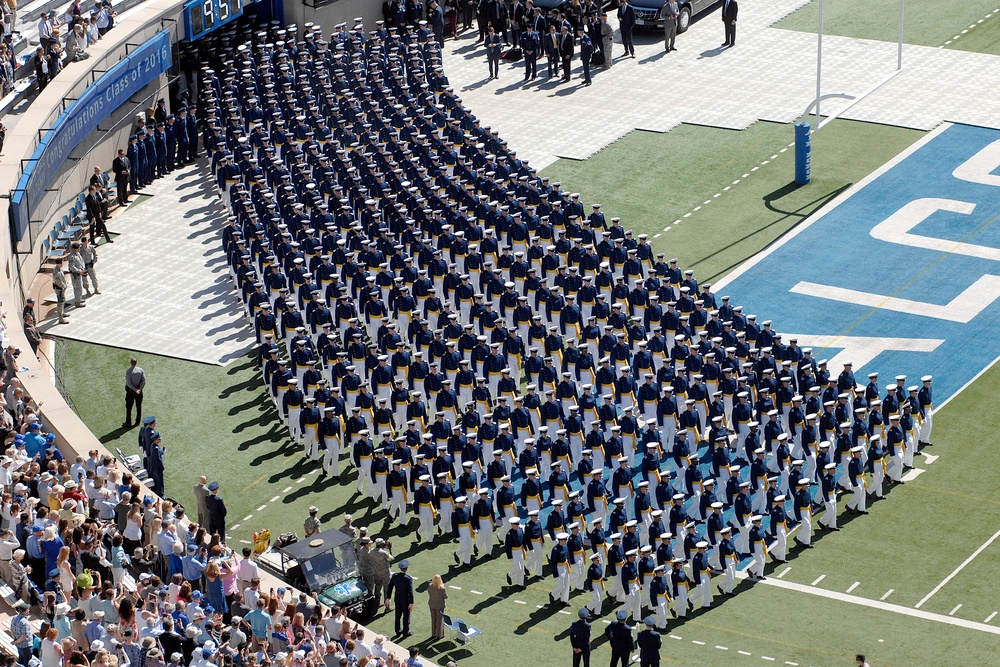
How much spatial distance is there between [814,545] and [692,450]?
382 cm

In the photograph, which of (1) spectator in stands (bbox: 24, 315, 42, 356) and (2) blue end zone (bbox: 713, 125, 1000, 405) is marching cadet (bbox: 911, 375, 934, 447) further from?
(1) spectator in stands (bbox: 24, 315, 42, 356)

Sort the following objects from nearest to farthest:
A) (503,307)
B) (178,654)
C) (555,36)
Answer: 1. (178,654)
2. (503,307)
3. (555,36)

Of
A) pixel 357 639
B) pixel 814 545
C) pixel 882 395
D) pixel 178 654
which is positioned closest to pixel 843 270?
pixel 882 395

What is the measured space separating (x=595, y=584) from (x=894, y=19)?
116 feet

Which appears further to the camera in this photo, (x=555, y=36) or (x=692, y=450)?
(x=555, y=36)

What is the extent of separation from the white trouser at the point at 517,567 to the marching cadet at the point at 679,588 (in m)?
2.82

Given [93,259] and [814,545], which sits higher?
[93,259]

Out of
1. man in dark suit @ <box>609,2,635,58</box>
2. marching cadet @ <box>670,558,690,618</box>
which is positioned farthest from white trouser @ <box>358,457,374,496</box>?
man in dark suit @ <box>609,2,635,58</box>

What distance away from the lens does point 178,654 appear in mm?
26672

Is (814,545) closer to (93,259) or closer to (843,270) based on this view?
(843,270)

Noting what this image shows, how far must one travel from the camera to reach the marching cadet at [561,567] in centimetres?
3294

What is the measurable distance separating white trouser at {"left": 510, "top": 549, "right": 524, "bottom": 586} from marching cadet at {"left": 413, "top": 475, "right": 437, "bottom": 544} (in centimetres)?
209

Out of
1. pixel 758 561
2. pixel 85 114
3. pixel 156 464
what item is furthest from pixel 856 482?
pixel 85 114

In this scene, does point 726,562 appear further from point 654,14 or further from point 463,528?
point 654,14
